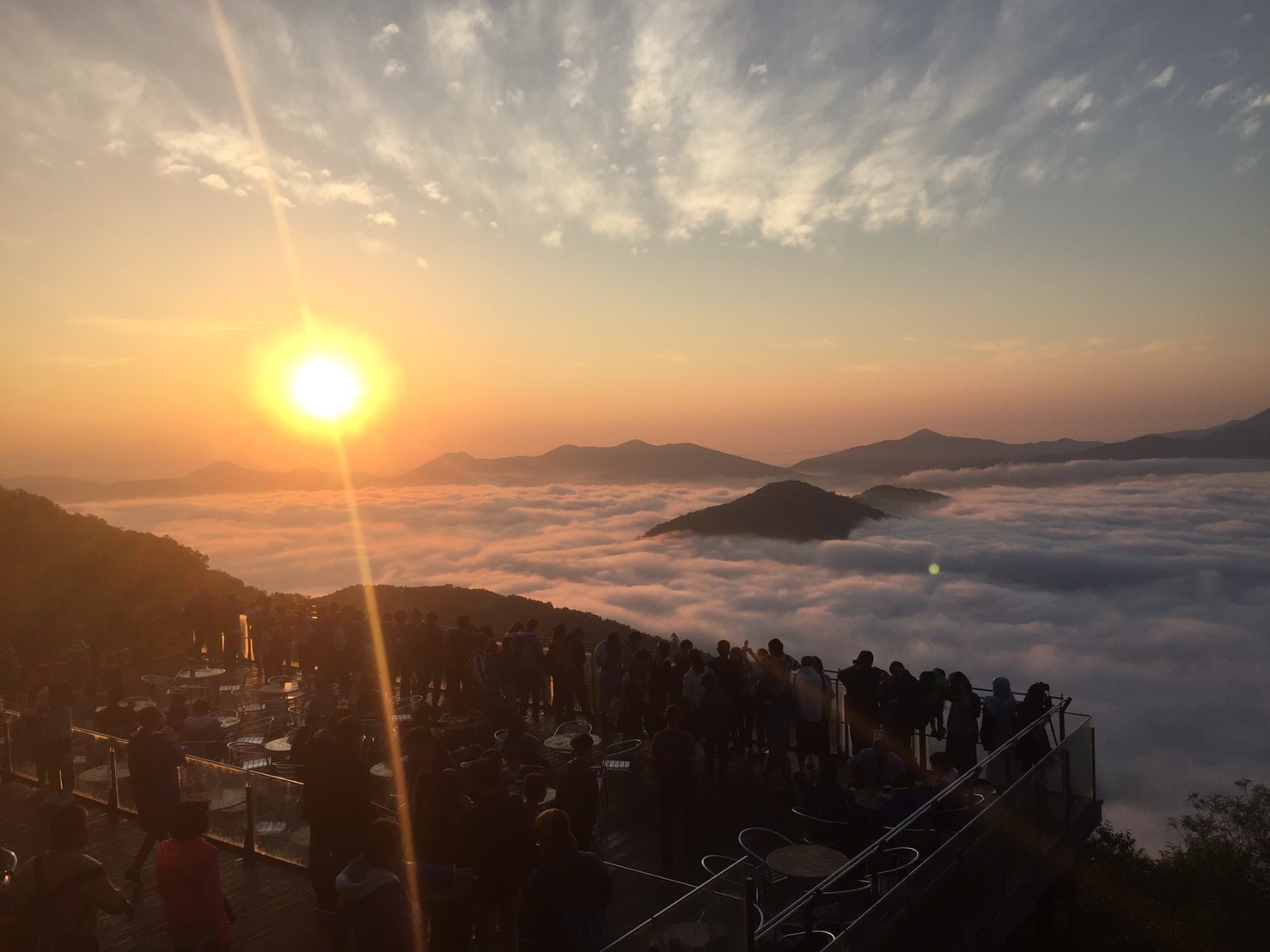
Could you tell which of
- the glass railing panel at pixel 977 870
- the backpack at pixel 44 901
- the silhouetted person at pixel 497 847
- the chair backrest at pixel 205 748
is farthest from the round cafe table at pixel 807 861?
the chair backrest at pixel 205 748

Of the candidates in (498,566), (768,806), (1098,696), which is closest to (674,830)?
(768,806)

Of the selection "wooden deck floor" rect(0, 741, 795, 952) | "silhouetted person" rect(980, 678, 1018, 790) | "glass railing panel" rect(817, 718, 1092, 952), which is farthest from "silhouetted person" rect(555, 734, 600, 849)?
"silhouetted person" rect(980, 678, 1018, 790)

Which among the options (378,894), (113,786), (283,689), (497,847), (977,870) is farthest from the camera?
(283,689)

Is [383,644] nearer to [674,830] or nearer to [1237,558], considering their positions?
[674,830]

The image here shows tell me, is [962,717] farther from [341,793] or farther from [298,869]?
[298,869]

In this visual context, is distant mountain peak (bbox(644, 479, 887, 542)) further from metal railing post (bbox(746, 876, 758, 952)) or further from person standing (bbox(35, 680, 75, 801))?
metal railing post (bbox(746, 876, 758, 952))

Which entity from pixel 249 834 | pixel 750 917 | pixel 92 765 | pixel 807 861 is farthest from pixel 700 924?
pixel 92 765
